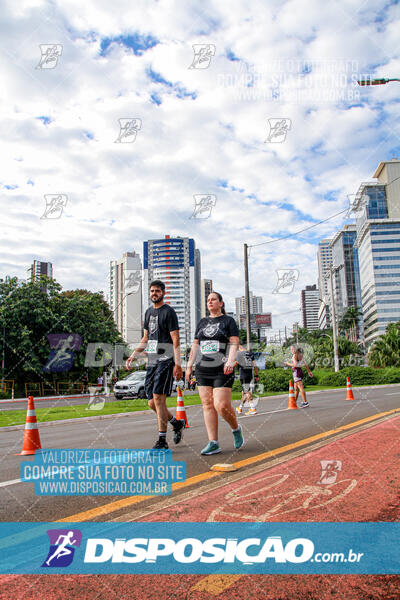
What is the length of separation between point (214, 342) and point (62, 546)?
2.90 meters

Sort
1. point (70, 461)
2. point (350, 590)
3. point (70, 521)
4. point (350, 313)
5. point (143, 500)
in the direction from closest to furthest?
point (350, 590) < point (70, 521) < point (143, 500) < point (70, 461) < point (350, 313)

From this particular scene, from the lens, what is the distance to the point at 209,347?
203 inches

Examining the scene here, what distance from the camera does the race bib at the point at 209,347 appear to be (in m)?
5.13

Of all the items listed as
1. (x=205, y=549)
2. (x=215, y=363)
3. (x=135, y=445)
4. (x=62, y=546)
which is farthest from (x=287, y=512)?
(x=135, y=445)

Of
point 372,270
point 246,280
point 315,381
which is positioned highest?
point 372,270

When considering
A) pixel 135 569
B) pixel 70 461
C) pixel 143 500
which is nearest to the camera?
pixel 135 569

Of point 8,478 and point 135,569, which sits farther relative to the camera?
point 8,478

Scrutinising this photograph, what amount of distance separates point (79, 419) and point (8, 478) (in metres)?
7.36

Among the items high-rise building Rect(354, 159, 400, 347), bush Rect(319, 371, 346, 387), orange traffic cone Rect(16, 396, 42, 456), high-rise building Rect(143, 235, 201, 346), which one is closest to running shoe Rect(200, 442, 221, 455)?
orange traffic cone Rect(16, 396, 42, 456)

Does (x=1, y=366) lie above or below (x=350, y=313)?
below

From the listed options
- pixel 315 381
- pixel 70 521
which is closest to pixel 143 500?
pixel 70 521

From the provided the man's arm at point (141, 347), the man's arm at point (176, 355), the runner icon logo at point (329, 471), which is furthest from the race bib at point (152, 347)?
the runner icon logo at point (329, 471)

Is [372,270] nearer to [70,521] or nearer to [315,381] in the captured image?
[315,381]

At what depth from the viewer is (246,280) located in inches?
993
